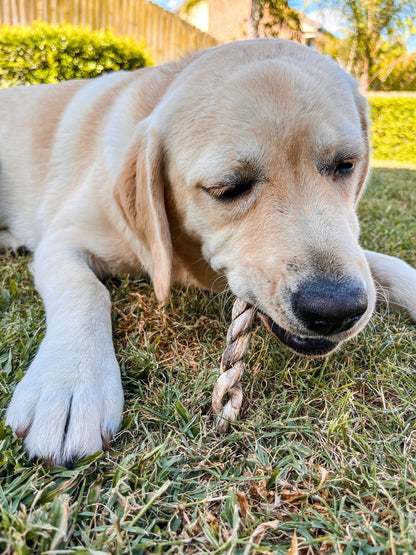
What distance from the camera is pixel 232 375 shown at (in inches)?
61.0

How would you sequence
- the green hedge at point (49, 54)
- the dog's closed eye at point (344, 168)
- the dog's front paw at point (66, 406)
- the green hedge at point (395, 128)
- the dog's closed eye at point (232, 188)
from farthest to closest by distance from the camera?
the green hedge at point (395, 128) → the green hedge at point (49, 54) → the dog's closed eye at point (344, 168) → the dog's closed eye at point (232, 188) → the dog's front paw at point (66, 406)

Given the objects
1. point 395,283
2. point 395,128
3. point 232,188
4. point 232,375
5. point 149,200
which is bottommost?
point 395,128

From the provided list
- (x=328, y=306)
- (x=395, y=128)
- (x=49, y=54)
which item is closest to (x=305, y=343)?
(x=328, y=306)

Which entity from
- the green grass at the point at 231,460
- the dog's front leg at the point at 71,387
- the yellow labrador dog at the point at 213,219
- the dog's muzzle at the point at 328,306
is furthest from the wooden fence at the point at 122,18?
the dog's muzzle at the point at 328,306

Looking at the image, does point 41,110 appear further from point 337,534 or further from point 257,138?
point 337,534

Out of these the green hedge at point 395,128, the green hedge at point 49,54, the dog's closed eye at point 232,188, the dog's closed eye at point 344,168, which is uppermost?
the dog's closed eye at point 344,168

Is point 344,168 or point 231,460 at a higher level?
point 344,168

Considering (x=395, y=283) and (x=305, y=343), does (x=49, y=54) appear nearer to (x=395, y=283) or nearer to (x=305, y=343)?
(x=395, y=283)

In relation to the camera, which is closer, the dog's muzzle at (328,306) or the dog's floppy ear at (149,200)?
the dog's muzzle at (328,306)

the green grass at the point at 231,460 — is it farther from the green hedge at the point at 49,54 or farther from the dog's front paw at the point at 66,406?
the green hedge at the point at 49,54

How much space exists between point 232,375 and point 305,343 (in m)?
0.33

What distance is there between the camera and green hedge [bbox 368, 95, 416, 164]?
50.1ft

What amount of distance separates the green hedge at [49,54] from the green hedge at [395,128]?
37.3 feet

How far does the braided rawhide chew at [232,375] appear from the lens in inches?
58.7
